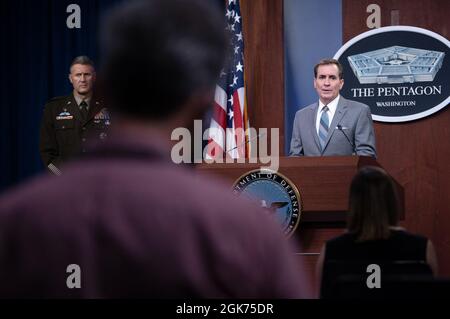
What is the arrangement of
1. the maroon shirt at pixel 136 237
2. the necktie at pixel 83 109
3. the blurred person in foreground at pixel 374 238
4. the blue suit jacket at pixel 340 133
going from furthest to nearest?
the necktie at pixel 83 109
the blue suit jacket at pixel 340 133
the blurred person in foreground at pixel 374 238
the maroon shirt at pixel 136 237

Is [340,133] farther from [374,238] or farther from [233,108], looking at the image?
[374,238]

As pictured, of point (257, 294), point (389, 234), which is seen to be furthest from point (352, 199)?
point (257, 294)

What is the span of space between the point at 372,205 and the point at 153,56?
66.2 inches

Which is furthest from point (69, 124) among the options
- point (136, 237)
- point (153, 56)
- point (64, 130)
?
point (136, 237)

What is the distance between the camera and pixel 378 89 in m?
5.81

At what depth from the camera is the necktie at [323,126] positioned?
4586 millimetres

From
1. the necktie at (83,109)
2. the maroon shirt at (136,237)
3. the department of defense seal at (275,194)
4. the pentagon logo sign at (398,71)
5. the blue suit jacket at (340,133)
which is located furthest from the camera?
the pentagon logo sign at (398,71)

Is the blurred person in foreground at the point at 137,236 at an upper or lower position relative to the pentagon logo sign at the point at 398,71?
lower

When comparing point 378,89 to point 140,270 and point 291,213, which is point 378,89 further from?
point 140,270

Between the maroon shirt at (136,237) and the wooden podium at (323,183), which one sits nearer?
the maroon shirt at (136,237)

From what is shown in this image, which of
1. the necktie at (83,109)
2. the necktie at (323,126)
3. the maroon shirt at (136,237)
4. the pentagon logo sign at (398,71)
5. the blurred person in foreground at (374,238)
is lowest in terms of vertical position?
the blurred person in foreground at (374,238)

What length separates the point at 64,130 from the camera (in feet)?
17.3

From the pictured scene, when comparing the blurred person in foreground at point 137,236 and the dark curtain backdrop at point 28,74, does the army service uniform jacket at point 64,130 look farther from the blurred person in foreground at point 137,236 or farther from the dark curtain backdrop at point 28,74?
the blurred person in foreground at point 137,236

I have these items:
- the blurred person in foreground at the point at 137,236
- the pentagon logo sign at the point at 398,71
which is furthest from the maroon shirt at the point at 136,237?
the pentagon logo sign at the point at 398,71
